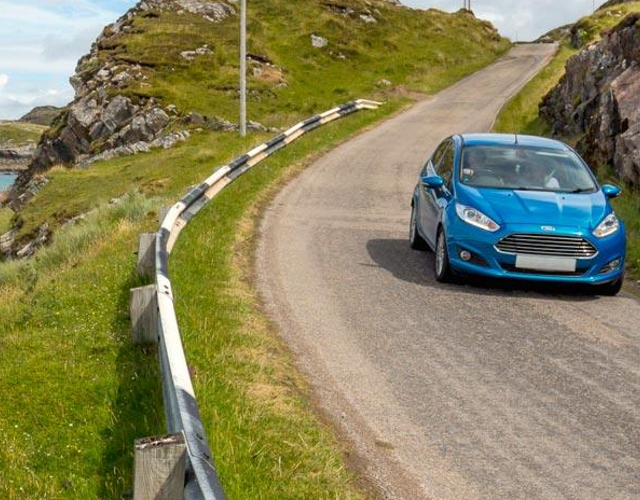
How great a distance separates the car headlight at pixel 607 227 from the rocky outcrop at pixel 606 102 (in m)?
5.79

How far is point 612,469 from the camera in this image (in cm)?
525

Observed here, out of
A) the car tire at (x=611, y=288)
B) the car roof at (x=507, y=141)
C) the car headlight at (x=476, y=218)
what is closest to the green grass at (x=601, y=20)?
the car roof at (x=507, y=141)

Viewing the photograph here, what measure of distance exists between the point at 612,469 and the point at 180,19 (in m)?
44.9

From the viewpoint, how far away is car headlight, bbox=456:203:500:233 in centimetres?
957

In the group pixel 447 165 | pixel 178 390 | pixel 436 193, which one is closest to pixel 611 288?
pixel 436 193

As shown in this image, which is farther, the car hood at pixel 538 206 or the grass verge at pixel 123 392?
the car hood at pixel 538 206

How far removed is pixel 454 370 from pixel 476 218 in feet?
10.3

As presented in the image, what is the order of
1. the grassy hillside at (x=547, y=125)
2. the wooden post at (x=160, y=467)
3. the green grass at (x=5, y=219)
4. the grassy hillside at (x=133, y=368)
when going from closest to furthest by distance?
1. the wooden post at (x=160, y=467)
2. the grassy hillside at (x=133, y=368)
3. the grassy hillside at (x=547, y=125)
4. the green grass at (x=5, y=219)

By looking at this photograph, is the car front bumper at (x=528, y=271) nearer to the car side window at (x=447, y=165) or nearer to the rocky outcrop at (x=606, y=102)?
the car side window at (x=447, y=165)

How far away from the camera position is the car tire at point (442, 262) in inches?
392

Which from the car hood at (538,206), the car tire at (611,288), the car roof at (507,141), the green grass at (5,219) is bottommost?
the green grass at (5,219)

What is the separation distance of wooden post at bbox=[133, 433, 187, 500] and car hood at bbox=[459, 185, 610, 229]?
650cm

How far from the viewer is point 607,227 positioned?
9734 millimetres

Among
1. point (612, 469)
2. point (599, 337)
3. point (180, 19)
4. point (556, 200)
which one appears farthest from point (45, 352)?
point (180, 19)
